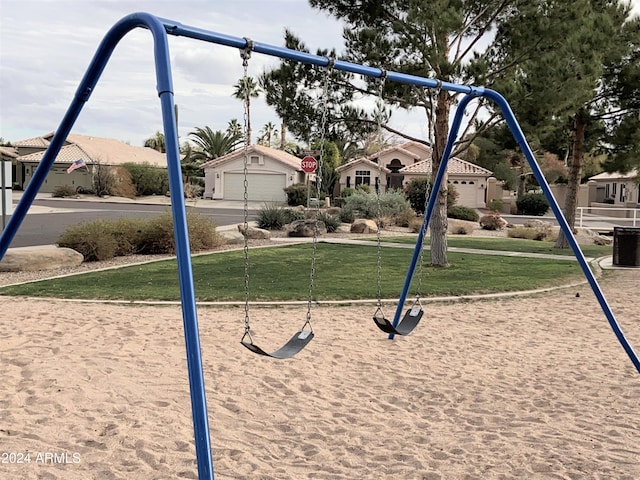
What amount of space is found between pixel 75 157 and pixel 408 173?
25.7 meters

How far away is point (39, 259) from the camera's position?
1309 cm

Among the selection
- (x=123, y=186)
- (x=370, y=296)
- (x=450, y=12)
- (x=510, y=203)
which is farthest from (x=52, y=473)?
(x=123, y=186)

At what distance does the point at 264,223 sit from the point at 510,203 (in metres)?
24.9

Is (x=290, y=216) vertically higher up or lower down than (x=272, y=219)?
higher up

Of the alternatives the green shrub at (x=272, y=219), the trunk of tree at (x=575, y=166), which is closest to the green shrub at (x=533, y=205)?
the green shrub at (x=272, y=219)

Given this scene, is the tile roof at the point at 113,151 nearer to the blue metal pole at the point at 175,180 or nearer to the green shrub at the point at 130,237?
the green shrub at the point at 130,237

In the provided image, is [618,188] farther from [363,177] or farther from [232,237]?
[232,237]

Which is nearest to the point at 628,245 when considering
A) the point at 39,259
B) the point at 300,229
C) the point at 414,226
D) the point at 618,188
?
the point at 300,229

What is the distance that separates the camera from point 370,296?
33.9 feet

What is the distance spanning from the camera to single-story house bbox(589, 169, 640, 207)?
4428cm

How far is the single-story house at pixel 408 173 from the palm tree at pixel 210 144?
44.0 ft

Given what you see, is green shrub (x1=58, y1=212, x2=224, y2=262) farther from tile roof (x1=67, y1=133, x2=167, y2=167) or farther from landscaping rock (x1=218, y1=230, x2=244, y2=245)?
tile roof (x1=67, y1=133, x2=167, y2=167)

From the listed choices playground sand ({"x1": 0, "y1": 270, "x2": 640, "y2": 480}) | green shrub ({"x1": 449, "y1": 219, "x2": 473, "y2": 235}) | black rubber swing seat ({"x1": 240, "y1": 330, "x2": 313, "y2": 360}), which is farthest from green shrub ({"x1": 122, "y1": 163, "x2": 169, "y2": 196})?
A: black rubber swing seat ({"x1": 240, "y1": 330, "x2": 313, "y2": 360})

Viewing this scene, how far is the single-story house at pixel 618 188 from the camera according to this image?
44.3m
